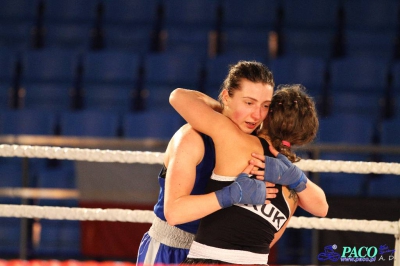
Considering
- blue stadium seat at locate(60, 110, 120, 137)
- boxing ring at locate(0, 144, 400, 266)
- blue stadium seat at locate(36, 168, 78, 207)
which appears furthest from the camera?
blue stadium seat at locate(60, 110, 120, 137)

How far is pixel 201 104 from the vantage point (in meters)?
1.91

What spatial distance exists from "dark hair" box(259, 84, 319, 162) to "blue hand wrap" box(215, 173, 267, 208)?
181 mm

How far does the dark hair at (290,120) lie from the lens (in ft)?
5.90

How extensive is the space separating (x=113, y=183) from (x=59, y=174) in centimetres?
88

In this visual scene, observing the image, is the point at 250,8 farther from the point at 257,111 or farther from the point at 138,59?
the point at 257,111

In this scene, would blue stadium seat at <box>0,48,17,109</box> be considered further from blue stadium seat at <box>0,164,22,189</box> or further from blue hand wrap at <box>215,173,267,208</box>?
blue hand wrap at <box>215,173,267,208</box>

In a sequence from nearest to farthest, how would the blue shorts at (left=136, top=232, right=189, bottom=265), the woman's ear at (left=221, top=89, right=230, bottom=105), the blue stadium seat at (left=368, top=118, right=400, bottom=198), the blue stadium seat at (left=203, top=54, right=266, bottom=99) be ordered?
the woman's ear at (left=221, top=89, right=230, bottom=105) → the blue shorts at (left=136, top=232, right=189, bottom=265) → the blue stadium seat at (left=368, top=118, right=400, bottom=198) → the blue stadium seat at (left=203, top=54, right=266, bottom=99)

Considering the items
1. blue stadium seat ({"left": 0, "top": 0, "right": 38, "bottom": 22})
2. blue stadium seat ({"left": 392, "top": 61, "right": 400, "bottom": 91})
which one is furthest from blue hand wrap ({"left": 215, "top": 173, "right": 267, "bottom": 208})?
blue stadium seat ({"left": 0, "top": 0, "right": 38, "bottom": 22})

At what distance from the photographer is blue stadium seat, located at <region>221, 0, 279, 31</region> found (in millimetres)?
6023

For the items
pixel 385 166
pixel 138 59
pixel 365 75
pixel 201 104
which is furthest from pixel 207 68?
pixel 201 104

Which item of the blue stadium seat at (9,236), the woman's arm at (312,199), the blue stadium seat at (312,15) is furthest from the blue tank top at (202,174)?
the blue stadium seat at (312,15)

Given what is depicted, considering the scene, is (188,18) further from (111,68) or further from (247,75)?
(247,75)

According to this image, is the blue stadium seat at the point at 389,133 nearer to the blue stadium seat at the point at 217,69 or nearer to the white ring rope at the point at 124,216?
the blue stadium seat at the point at 217,69

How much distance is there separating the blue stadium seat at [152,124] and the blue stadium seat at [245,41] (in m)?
1.26
